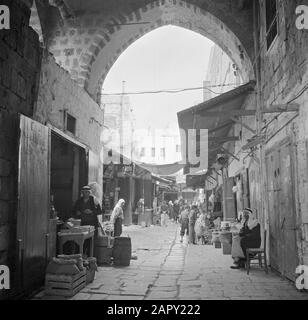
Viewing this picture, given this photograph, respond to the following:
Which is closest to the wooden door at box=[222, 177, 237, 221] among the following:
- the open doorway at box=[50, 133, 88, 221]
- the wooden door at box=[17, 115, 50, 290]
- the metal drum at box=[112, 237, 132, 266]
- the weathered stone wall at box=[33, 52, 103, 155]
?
the weathered stone wall at box=[33, 52, 103, 155]

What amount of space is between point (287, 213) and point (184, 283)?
2.16 metres

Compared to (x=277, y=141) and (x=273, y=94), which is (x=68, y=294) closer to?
(x=277, y=141)

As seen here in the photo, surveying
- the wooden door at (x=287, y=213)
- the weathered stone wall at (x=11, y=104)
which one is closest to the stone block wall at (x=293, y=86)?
the wooden door at (x=287, y=213)

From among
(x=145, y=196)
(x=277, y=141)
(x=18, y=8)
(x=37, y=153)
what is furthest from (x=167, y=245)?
(x=145, y=196)

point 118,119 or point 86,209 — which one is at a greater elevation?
point 118,119

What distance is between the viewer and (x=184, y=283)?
662cm

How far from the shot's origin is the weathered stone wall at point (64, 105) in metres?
6.96

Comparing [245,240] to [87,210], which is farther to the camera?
[87,210]

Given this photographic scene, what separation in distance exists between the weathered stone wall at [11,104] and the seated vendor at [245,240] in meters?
4.70

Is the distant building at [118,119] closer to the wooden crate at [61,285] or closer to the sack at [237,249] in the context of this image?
the sack at [237,249]

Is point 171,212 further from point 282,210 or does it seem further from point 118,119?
point 282,210

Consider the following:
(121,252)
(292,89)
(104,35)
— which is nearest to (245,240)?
(121,252)

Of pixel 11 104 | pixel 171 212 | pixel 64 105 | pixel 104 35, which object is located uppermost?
pixel 104 35

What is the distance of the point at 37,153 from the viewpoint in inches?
237
